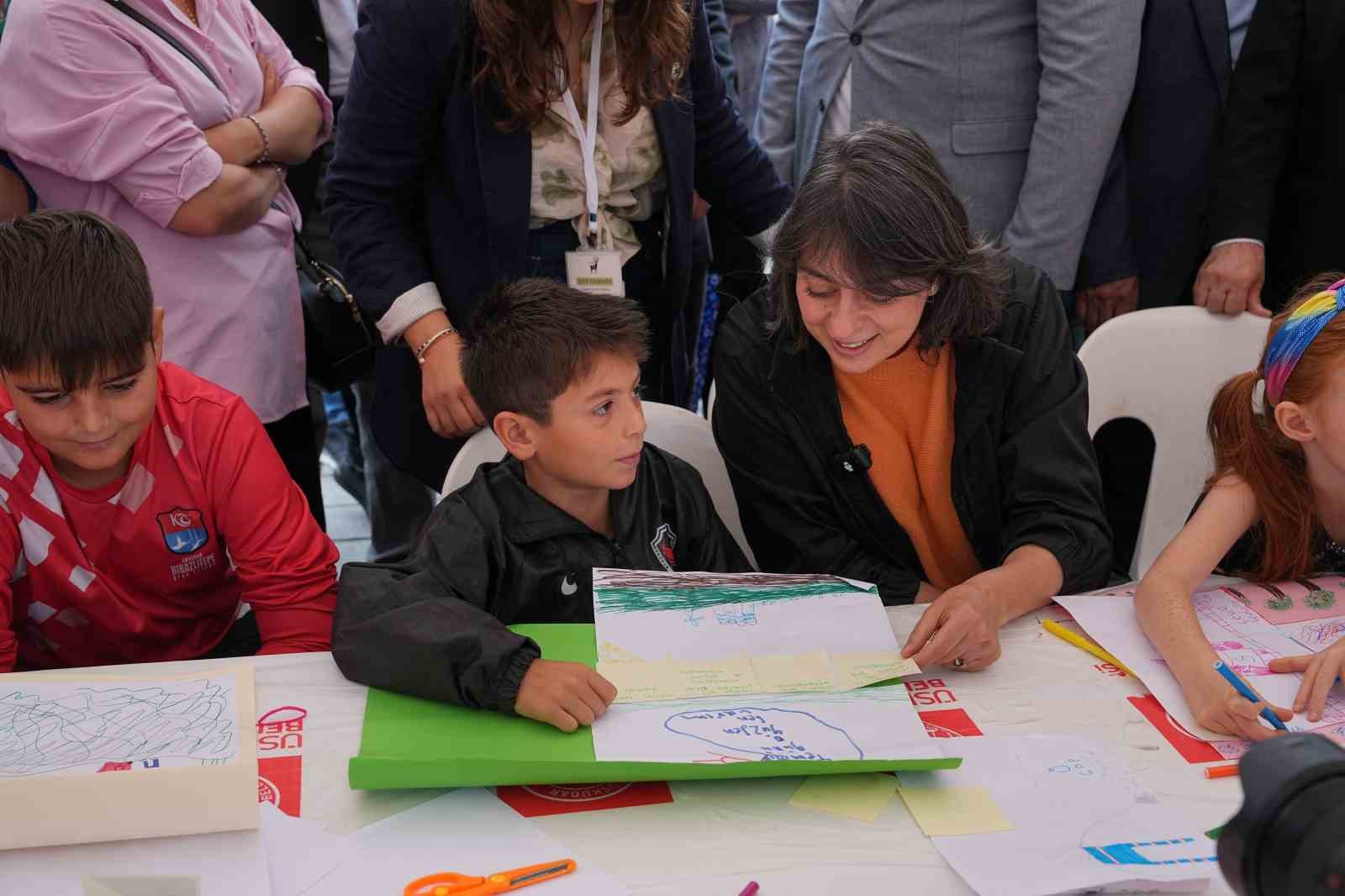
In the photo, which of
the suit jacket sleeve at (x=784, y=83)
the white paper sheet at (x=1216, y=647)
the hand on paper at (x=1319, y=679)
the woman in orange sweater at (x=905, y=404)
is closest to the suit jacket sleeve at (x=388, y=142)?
the woman in orange sweater at (x=905, y=404)

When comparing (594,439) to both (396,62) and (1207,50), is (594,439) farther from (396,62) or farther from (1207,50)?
(1207,50)

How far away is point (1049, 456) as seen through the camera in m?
1.67

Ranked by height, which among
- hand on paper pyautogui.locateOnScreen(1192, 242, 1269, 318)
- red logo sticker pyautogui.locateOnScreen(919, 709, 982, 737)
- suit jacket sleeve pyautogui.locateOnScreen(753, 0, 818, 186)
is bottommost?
red logo sticker pyautogui.locateOnScreen(919, 709, 982, 737)

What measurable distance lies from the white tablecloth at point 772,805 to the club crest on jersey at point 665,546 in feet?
1.45

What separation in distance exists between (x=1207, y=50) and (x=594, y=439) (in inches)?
58.3

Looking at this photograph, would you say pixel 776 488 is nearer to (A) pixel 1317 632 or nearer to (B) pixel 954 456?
(B) pixel 954 456

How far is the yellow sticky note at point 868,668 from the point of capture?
51.9 inches

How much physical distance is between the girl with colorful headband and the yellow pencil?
54 mm

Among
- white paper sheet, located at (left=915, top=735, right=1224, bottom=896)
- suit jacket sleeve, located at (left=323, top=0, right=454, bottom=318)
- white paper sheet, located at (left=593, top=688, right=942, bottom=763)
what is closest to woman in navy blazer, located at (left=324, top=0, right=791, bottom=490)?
suit jacket sleeve, located at (left=323, top=0, right=454, bottom=318)

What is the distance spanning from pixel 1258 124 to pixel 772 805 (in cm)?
173

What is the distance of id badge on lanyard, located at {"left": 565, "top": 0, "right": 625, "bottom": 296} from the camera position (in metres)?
1.88

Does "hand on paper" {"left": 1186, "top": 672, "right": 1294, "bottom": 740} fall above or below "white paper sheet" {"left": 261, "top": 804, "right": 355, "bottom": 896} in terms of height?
above

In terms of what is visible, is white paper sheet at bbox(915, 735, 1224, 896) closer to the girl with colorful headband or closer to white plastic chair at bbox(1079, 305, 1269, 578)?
the girl with colorful headband

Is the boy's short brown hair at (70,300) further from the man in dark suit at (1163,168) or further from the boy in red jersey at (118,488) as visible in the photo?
the man in dark suit at (1163,168)
